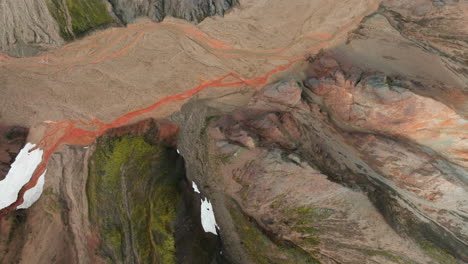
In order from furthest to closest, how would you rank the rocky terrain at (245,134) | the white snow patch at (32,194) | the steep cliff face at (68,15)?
1. the steep cliff face at (68,15)
2. the white snow patch at (32,194)
3. the rocky terrain at (245,134)

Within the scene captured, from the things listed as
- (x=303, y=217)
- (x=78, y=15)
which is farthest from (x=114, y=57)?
(x=303, y=217)

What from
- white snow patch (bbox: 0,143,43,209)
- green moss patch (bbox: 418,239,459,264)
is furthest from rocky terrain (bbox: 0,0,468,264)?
white snow patch (bbox: 0,143,43,209)

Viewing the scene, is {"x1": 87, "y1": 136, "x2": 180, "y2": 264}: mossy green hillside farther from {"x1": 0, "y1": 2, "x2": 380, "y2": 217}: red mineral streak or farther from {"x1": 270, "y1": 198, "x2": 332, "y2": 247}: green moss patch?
{"x1": 270, "y1": 198, "x2": 332, "y2": 247}: green moss patch

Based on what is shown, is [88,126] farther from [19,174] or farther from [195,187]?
[195,187]

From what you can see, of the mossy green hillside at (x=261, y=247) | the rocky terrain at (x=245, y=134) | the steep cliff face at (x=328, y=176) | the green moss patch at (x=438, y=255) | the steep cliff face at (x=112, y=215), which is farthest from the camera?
the mossy green hillside at (x=261, y=247)

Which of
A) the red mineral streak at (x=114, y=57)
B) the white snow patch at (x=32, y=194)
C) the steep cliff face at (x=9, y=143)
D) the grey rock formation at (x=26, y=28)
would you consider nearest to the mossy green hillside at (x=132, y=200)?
the red mineral streak at (x=114, y=57)

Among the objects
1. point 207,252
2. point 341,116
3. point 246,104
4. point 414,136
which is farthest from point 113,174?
point 414,136

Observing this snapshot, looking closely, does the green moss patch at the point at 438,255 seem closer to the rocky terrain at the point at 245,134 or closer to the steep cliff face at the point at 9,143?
the rocky terrain at the point at 245,134
